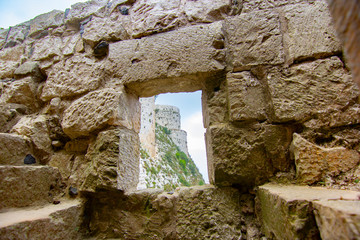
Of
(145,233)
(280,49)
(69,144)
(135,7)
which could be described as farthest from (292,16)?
(69,144)

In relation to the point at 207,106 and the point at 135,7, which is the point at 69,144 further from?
the point at 135,7

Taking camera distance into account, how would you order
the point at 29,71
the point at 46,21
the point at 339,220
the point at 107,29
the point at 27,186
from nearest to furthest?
the point at 339,220 → the point at 27,186 → the point at 107,29 → the point at 29,71 → the point at 46,21

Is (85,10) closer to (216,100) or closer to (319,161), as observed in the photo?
(216,100)

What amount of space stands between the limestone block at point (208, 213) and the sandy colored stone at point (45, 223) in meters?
0.62

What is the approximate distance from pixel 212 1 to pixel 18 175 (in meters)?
1.81

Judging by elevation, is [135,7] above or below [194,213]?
above

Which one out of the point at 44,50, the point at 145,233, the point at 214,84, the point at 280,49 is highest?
the point at 44,50

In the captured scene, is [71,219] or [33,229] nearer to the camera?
[33,229]

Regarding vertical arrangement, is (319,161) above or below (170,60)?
below

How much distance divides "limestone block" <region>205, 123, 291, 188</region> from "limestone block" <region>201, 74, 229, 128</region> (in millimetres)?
173

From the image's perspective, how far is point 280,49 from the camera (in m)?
1.32

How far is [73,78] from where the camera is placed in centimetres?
173

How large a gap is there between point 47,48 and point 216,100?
176cm

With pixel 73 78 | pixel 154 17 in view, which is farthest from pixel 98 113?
pixel 154 17
